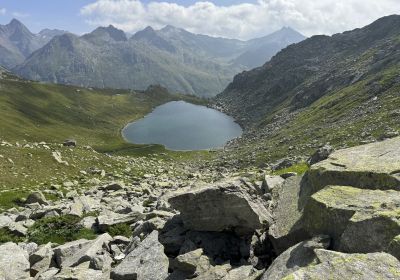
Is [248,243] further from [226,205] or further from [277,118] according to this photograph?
[277,118]

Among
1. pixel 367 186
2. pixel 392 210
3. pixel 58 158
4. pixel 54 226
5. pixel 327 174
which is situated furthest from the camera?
pixel 58 158

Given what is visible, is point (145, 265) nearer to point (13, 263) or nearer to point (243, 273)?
point (243, 273)

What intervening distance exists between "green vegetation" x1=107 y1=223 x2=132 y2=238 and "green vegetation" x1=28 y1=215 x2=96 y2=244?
3.85 ft

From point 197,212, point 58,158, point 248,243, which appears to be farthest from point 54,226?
point 58,158

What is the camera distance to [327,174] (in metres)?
18.1

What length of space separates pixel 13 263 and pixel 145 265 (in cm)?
785

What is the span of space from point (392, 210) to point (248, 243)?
732cm

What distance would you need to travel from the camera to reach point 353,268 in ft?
36.1

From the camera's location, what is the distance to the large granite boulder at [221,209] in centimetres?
1859

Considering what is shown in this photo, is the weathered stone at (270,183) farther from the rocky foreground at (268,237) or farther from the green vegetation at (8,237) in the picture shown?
the green vegetation at (8,237)

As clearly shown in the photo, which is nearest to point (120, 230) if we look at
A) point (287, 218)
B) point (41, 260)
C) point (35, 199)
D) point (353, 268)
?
point (41, 260)

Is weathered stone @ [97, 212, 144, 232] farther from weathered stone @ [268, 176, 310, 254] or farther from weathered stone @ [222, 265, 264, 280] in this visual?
weathered stone @ [222, 265, 264, 280]

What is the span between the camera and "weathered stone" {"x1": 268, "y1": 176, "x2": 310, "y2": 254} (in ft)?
54.1

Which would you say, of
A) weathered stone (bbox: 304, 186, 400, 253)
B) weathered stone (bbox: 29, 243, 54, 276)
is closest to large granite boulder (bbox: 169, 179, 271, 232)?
weathered stone (bbox: 304, 186, 400, 253)
